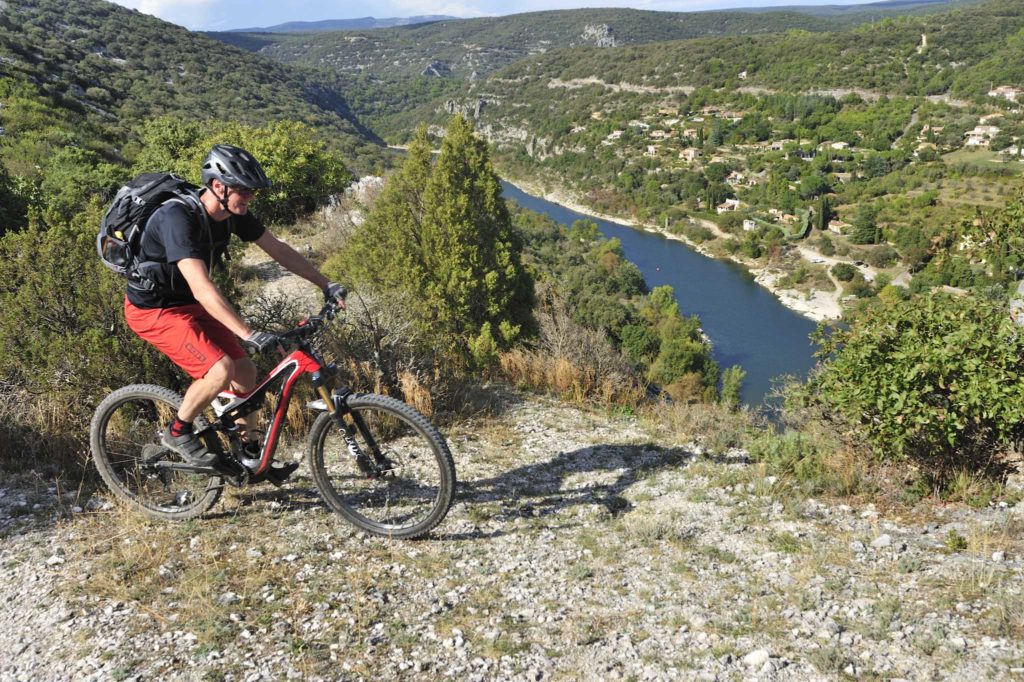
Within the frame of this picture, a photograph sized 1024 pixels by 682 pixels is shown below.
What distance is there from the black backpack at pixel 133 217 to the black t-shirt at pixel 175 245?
44 mm

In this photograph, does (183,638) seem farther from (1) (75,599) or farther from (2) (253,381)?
(2) (253,381)

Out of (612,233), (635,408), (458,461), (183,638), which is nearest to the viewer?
(183,638)

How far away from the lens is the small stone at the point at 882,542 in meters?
3.24

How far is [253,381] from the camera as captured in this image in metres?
3.15

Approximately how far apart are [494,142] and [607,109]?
24.3m

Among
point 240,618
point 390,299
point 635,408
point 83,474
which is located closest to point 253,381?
point 240,618

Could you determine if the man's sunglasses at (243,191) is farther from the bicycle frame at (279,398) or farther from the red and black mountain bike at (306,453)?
the bicycle frame at (279,398)

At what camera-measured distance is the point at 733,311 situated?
5878 centimetres

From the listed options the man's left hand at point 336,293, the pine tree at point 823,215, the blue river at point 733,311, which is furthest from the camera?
the pine tree at point 823,215

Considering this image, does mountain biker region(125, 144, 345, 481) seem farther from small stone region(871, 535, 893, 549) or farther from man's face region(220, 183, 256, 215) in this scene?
small stone region(871, 535, 893, 549)

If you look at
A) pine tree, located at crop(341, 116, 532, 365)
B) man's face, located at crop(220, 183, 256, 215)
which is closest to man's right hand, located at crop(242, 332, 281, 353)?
man's face, located at crop(220, 183, 256, 215)

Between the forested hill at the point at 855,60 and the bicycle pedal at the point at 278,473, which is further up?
the forested hill at the point at 855,60

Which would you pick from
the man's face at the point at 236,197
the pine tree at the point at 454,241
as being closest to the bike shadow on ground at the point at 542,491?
the man's face at the point at 236,197

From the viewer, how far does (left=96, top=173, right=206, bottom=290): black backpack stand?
106 inches
